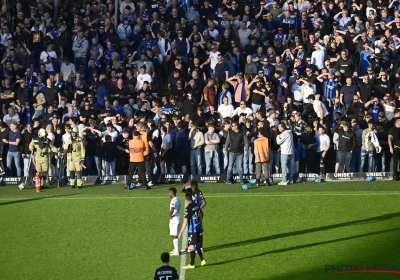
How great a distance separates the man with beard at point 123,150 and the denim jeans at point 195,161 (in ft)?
6.96

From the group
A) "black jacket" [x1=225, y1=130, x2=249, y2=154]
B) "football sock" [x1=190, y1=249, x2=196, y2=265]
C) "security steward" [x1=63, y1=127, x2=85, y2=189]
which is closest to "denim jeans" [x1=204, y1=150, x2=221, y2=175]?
"black jacket" [x1=225, y1=130, x2=249, y2=154]

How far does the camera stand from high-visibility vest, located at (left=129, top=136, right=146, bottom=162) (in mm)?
25625

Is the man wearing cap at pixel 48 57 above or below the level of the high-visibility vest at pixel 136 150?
above

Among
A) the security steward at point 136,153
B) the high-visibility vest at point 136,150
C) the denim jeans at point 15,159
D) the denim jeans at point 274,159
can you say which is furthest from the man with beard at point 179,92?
the denim jeans at point 15,159

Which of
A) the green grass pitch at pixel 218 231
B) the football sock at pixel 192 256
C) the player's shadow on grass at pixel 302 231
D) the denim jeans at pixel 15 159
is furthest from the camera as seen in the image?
the denim jeans at pixel 15 159

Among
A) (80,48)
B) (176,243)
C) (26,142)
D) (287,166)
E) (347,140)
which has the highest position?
(80,48)

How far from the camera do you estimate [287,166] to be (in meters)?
26.0

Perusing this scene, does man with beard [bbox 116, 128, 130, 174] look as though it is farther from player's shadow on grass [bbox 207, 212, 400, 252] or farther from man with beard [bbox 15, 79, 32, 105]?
player's shadow on grass [bbox 207, 212, 400, 252]

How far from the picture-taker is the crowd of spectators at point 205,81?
Result: 26922 millimetres

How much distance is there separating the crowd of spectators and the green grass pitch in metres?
1.33

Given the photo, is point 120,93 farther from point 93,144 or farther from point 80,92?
point 93,144

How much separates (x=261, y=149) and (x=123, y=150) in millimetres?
4837

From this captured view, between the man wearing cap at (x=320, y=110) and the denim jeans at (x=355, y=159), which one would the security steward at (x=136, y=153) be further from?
the denim jeans at (x=355, y=159)

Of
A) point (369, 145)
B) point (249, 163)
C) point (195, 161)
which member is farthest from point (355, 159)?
point (195, 161)
